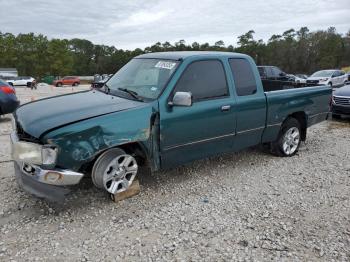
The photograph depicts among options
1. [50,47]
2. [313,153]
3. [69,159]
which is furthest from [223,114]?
[50,47]

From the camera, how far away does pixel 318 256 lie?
308cm

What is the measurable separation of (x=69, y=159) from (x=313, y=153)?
15.7 ft

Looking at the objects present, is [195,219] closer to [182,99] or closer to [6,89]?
[182,99]

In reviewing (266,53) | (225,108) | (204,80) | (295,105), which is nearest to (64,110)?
(204,80)

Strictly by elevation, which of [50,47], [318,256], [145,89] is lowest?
[318,256]

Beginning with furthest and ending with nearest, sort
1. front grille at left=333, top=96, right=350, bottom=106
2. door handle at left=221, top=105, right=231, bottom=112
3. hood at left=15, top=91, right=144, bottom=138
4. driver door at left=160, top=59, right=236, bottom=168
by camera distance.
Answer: front grille at left=333, top=96, right=350, bottom=106 → door handle at left=221, top=105, right=231, bottom=112 → driver door at left=160, top=59, right=236, bottom=168 → hood at left=15, top=91, right=144, bottom=138

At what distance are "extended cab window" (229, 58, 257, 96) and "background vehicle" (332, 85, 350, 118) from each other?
607 centimetres

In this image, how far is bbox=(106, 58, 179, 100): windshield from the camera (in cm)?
421

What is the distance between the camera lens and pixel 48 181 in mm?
3391

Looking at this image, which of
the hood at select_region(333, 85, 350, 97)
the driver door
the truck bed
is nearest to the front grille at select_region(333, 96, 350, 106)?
the hood at select_region(333, 85, 350, 97)

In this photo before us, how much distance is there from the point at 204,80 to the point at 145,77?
81cm

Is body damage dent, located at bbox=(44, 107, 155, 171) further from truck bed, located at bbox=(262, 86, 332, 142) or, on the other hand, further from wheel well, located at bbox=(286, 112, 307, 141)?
wheel well, located at bbox=(286, 112, 307, 141)

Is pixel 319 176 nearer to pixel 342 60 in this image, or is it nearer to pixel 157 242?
pixel 157 242

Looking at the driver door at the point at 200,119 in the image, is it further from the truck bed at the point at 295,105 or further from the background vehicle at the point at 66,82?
the background vehicle at the point at 66,82
